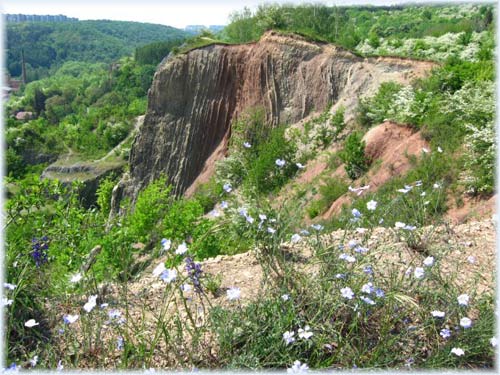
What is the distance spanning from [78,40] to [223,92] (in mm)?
136006

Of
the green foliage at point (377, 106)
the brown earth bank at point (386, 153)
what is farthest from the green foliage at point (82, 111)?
the brown earth bank at point (386, 153)

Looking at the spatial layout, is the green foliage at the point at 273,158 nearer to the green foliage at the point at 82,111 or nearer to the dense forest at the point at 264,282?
the dense forest at the point at 264,282

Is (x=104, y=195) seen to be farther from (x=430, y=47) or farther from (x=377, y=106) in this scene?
(x=430, y=47)

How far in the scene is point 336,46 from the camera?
16875 millimetres

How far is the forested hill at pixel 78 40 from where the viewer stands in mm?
129000

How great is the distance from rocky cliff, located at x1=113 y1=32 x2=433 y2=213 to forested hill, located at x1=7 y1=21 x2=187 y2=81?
112260mm

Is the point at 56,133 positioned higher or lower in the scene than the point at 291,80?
lower

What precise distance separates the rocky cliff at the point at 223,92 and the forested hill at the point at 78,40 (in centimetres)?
11226

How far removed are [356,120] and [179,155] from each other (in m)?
7.31

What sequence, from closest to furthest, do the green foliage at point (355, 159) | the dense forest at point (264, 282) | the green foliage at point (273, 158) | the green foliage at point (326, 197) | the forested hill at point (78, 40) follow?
1. the dense forest at point (264, 282)
2. the green foliage at point (326, 197)
3. the green foliage at point (355, 159)
4. the green foliage at point (273, 158)
5. the forested hill at point (78, 40)

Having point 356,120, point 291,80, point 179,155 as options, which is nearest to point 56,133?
point 179,155

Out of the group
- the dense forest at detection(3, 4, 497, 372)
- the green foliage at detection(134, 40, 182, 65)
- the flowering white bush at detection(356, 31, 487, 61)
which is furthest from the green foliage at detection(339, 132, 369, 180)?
the green foliage at detection(134, 40, 182, 65)

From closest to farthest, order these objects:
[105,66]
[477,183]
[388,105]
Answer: [477,183] < [388,105] < [105,66]

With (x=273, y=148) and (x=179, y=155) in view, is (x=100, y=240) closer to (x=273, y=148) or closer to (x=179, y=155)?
(x=273, y=148)
